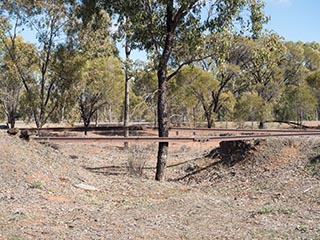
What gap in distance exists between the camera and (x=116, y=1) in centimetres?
1205

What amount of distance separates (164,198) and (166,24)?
562 cm

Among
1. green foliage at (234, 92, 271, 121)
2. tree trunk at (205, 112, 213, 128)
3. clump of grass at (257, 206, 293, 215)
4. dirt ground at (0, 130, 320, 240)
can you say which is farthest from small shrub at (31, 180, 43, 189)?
green foliage at (234, 92, 271, 121)

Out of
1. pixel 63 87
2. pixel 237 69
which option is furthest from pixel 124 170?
pixel 237 69

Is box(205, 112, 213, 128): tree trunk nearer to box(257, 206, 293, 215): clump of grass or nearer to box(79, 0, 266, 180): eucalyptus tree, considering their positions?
box(79, 0, 266, 180): eucalyptus tree

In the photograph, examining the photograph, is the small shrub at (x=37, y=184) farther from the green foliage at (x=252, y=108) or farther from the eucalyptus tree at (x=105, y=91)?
the green foliage at (x=252, y=108)

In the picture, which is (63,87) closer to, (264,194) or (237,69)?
(264,194)

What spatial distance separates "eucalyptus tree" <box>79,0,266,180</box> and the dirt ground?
2630 mm

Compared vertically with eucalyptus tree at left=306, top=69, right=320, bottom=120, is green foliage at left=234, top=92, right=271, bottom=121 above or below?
below

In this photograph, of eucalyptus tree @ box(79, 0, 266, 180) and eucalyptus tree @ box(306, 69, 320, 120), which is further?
eucalyptus tree @ box(306, 69, 320, 120)

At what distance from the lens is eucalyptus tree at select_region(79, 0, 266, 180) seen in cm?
1193

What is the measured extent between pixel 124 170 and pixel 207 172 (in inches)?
117

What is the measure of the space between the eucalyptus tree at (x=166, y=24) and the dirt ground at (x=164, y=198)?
8.63 ft

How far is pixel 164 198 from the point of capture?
30.6 feet

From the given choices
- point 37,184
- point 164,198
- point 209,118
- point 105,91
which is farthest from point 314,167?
point 105,91
